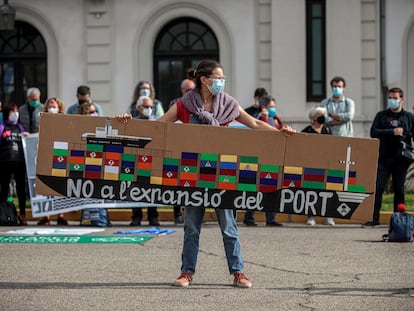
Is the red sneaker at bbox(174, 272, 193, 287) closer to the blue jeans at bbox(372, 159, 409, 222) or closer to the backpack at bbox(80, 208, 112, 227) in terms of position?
the backpack at bbox(80, 208, 112, 227)

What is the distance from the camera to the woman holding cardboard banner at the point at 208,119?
34.3 feet

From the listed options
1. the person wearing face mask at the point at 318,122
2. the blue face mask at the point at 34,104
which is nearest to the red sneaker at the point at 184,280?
the person wearing face mask at the point at 318,122

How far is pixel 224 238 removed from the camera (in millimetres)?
10445

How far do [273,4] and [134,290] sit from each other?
15.2 meters

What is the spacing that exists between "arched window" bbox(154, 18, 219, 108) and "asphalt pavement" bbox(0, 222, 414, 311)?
10.4m

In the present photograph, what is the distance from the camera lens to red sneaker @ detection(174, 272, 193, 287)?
34.4ft

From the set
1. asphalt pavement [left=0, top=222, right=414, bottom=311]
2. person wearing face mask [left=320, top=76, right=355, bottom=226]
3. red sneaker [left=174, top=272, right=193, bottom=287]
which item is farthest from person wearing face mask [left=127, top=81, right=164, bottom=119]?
red sneaker [left=174, top=272, right=193, bottom=287]

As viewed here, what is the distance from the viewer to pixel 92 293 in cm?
1018

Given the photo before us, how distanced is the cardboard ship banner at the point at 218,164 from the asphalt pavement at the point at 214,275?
0.75 m

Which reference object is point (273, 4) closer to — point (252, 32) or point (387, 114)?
point (252, 32)

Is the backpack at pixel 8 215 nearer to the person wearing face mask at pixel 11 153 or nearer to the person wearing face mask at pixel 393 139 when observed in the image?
the person wearing face mask at pixel 11 153

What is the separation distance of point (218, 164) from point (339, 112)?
27.0ft

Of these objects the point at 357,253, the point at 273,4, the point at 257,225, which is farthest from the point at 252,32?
the point at 357,253

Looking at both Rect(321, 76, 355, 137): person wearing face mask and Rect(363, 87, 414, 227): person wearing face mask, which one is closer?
Rect(363, 87, 414, 227): person wearing face mask
